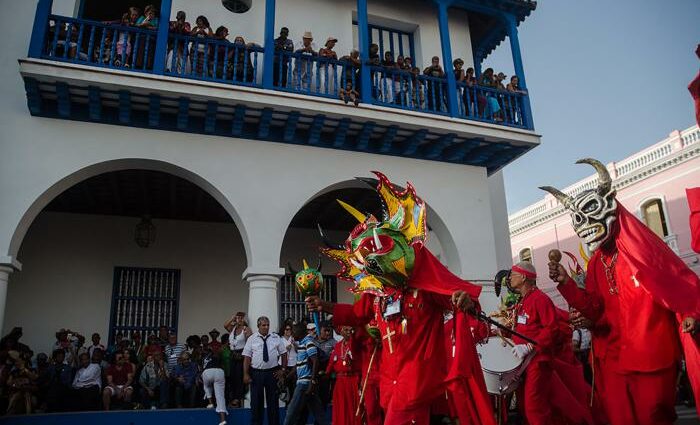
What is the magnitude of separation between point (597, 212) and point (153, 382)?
7658mm

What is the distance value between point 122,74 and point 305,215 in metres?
5.89

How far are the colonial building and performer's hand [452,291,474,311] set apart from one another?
5.44 meters

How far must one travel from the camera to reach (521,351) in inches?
206

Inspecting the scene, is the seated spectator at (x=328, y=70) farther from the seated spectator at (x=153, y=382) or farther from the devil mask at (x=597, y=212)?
the devil mask at (x=597, y=212)

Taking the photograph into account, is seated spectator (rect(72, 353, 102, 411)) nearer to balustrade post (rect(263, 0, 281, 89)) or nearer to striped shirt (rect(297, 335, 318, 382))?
striped shirt (rect(297, 335, 318, 382))

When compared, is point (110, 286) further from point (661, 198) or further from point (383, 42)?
point (661, 198)

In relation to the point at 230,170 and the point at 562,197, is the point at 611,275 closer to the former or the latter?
the point at 562,197

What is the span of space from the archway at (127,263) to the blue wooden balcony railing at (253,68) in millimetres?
2528

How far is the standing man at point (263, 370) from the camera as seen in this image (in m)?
7.95

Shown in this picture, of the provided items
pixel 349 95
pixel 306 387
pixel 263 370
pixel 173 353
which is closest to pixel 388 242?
pixel 306 387

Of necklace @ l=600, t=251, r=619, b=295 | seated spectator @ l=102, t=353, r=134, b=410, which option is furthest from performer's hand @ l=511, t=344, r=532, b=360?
seated spectator @ l=102, t=353, r=134, b=410

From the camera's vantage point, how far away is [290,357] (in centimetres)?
888

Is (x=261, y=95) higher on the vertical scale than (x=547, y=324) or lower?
higher

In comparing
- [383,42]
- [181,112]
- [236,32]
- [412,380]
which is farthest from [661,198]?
[412,380]
